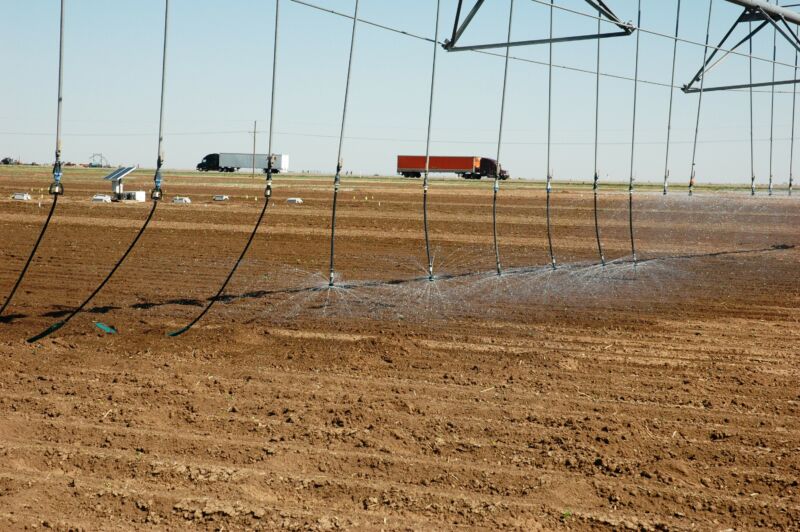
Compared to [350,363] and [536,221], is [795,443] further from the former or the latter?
[536,221]

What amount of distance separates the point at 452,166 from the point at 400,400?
87.7 metres

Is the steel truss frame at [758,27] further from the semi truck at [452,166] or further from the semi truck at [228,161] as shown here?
the semi truck at [228,161]

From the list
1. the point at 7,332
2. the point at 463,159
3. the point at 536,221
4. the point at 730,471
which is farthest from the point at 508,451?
the point at 463,159

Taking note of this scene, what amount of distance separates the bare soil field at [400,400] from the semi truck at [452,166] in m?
75.6

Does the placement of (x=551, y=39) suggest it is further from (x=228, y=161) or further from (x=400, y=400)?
(x=228, y=161)

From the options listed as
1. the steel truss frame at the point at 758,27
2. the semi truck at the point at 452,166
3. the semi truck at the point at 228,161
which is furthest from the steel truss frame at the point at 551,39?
the semi truck at the point at 228,161

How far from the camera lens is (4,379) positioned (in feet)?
26.9

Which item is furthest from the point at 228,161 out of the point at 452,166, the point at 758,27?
the point at 758,27

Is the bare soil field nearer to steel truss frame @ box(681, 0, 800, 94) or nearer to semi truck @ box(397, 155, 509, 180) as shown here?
steel truss frame @ box(681, 0, 800, 94)

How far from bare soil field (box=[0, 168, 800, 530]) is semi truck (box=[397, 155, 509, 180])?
248ft

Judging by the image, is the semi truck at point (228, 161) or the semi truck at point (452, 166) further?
the semi truck at point (228, 161)

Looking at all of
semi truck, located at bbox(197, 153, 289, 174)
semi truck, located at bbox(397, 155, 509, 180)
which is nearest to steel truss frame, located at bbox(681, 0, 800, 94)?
semi truck, located at bbox(397, 155, 509, 180)

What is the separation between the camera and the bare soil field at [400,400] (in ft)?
18.5

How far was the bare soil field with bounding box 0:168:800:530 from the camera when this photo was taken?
5633 millimetres
